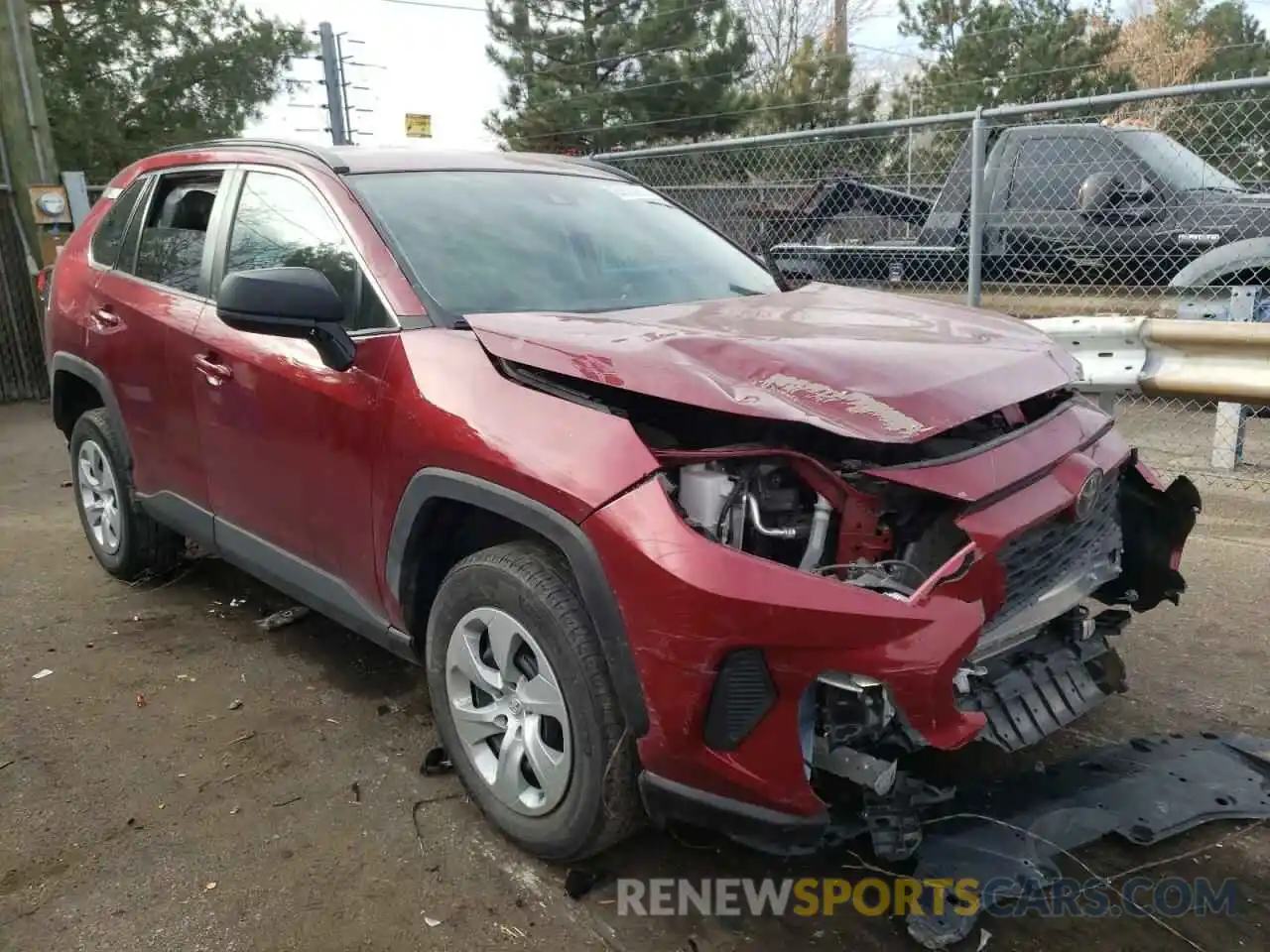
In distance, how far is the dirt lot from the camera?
2439 millimetres

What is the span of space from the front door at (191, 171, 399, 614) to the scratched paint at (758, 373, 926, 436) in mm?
1165

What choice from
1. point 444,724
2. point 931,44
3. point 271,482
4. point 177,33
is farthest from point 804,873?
point 931,44

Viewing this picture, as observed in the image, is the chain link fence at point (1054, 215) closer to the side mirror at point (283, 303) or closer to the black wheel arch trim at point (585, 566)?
the side mirror at point (283, 303)

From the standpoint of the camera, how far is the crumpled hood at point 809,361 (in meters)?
2.27

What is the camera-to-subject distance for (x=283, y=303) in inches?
107

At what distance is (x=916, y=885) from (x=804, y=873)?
0.32m

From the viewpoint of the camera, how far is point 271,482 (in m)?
3.37

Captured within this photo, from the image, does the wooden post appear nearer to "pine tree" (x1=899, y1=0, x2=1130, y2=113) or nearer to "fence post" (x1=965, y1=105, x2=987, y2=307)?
"fence post" (x1=965, y1=105, x2=987, y2=307)

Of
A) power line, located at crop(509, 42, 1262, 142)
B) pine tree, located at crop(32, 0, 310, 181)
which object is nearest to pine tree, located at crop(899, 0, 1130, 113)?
power line, located at crop(509, 42, 1262, 142)

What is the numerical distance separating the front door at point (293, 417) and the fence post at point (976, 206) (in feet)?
13.5

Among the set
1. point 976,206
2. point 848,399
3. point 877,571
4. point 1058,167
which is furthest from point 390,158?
point 1058,167

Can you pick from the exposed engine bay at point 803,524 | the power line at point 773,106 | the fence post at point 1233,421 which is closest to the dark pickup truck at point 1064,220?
the fence post at point 1233,421

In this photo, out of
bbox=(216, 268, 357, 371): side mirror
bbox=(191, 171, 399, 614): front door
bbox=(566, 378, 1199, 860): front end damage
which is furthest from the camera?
bbox=(191, 171, 399, 614): front door

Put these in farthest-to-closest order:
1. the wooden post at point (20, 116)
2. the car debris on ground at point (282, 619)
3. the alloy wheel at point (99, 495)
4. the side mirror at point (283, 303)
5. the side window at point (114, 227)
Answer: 1. the wooden post at point (20, 116)
2. the alloy wheel at point (99, 495)
3. the side window at point (114, 227)
4. the car debris on ground at point (282, 619)
5. the side mirror at point (283, 303)
